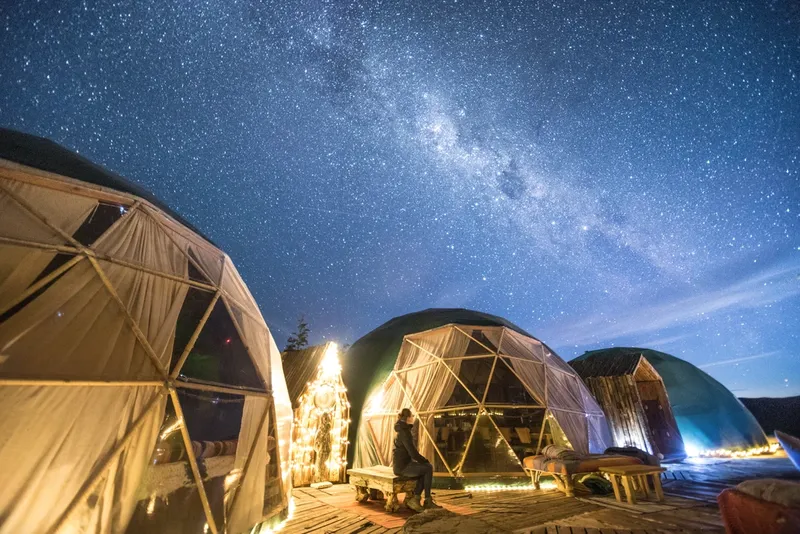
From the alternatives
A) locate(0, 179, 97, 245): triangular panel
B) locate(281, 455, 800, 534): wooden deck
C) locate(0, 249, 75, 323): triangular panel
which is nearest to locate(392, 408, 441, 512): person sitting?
locate(281, 455, 800, 534): wooden deck

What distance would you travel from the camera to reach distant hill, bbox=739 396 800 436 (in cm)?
1562

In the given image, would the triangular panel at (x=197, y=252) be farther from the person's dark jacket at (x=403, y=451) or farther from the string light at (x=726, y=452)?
the string light at (x=726, y=452)

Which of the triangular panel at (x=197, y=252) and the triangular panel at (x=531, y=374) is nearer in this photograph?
the triangular panel at (x=197, y=252)

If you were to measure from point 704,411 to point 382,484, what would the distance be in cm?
1440

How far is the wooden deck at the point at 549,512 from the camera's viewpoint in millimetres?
4223

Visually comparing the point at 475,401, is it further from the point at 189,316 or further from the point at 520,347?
the point at 189,316

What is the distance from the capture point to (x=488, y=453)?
8008 millimetres

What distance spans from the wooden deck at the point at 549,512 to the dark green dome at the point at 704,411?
6446mm

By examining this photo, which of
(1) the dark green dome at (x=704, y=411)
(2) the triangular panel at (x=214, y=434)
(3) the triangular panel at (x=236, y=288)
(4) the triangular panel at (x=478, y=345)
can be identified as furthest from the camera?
(1) the dark green dome at (x=704, y=411)

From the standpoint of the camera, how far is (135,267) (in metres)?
4.34

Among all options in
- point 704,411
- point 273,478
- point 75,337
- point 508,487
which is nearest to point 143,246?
point 75,337

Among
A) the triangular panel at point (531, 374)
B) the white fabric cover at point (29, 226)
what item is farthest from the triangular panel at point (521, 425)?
the white fabric cover at point (29, 226)

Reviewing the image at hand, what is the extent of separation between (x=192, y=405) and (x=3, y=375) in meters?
1.58

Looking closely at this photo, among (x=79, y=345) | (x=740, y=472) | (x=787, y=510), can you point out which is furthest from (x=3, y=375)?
(x=740, y=472)
